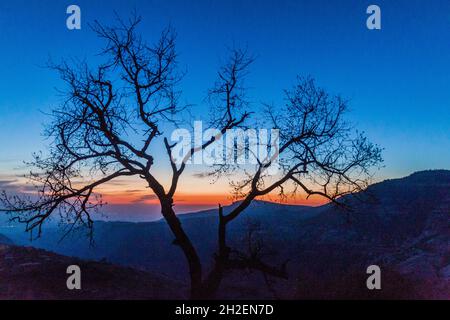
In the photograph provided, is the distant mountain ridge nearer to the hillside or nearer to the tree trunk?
the tree trunk

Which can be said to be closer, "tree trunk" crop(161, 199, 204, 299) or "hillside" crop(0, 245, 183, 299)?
"tree trunk" crop(161, 199, 204, 299)

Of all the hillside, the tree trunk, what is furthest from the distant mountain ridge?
the hillside

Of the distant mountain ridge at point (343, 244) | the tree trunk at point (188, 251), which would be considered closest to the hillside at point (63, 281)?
the distant mountain ridge at point (343, 244)

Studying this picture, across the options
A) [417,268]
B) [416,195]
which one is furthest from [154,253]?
[417,268]

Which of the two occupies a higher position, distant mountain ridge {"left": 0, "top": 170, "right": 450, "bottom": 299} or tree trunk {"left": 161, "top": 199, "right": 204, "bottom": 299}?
tree trunk {"left": 161, "top": 199, "right": 204, "bottom": 299}

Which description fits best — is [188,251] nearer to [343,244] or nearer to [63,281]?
[63,281]

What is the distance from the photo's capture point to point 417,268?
76.0ft

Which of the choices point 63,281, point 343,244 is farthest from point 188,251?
point 343,244

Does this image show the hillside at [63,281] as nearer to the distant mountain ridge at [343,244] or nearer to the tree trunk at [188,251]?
the distant mountain ridge at [343,244]

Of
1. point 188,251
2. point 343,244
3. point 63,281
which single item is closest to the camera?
point 188,251

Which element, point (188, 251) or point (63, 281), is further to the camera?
point (63, 281)

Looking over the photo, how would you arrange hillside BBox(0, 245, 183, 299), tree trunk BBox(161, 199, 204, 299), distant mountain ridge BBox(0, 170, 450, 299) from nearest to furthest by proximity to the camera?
1. tree trunk BBox(161, 199, 204, 299)
2. hillside BBox(0, 245, 183, 299)
3. distant mountain ridge BBox(0, 170, 450, 299)
